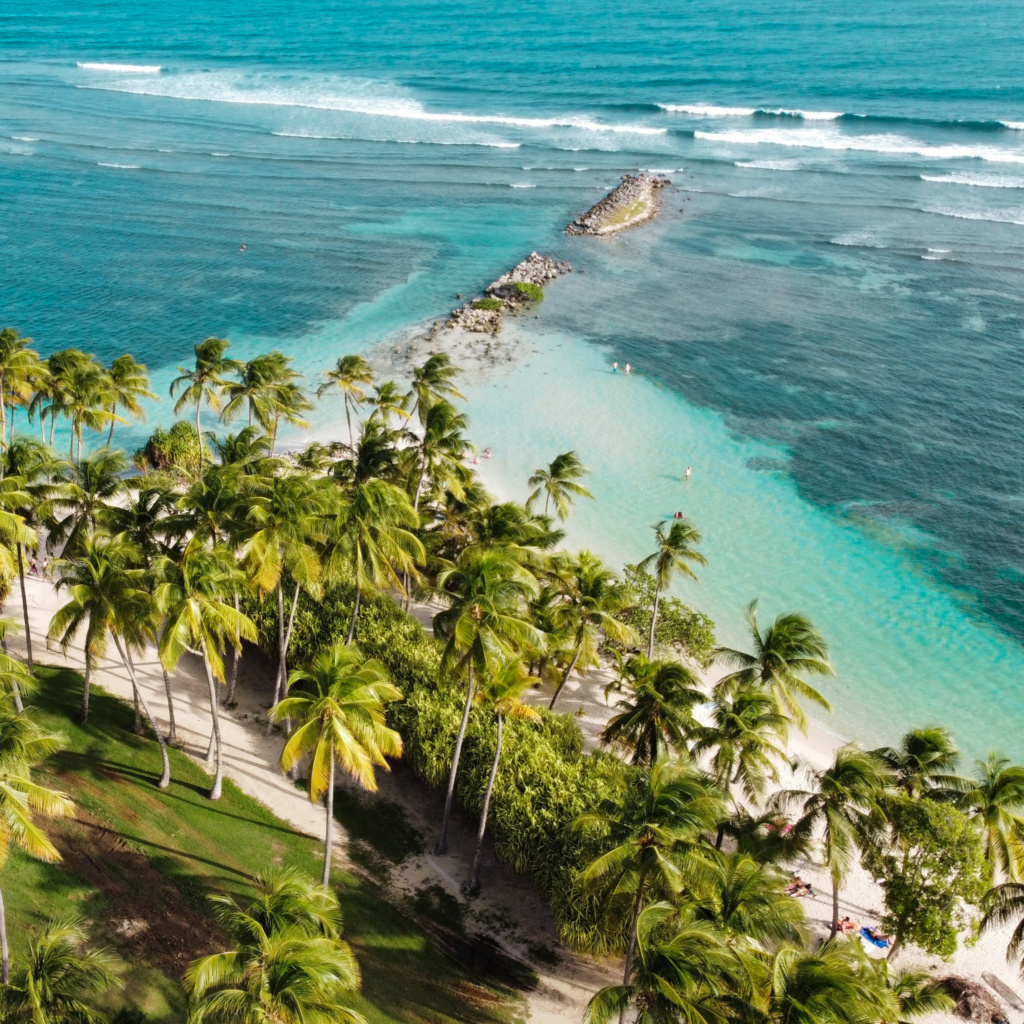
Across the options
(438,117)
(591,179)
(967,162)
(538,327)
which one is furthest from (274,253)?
(967,162)

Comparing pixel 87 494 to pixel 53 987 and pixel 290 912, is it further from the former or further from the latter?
pixel 290 912

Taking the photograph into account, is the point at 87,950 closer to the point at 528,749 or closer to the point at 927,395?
the point at 528,749

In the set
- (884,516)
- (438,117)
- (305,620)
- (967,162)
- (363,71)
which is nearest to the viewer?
(305,620)

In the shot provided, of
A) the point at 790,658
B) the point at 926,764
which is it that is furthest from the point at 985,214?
the point at 926,764

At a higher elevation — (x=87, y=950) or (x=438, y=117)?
(x=438, y=117)

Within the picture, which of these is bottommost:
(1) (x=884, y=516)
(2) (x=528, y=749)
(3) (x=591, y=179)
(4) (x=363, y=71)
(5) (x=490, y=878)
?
(5) (x=490, y=878)

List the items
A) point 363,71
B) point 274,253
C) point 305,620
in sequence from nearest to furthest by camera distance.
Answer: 1. point 305,620
2. point 274,253
3. point 363,71
